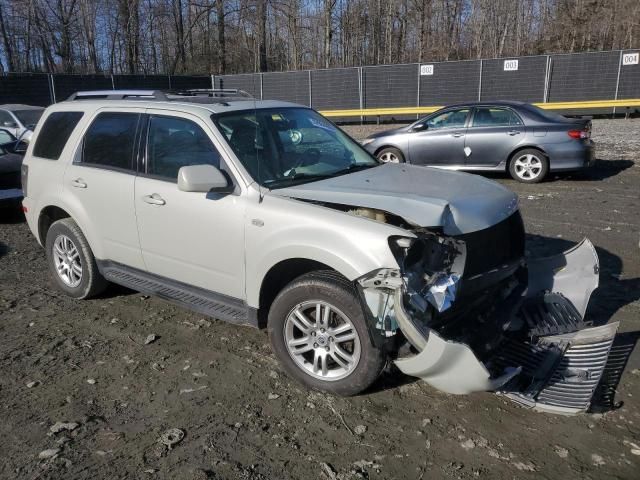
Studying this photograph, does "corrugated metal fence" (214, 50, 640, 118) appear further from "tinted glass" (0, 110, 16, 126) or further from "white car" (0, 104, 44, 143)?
"tinted glass" (0, 110, 16, 126)

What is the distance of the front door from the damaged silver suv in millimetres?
13

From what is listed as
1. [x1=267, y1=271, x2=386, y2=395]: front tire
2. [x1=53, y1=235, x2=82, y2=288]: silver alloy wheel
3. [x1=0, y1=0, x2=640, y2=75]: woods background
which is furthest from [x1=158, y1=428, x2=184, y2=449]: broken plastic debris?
[x1=0, y1=0, x2=640, y2=75]: woods background

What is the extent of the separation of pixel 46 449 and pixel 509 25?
138 feet

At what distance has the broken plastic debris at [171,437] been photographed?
3.27 m

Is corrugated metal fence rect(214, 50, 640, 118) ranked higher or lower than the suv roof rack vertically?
higher

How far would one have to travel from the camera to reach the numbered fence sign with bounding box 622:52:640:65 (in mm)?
21469

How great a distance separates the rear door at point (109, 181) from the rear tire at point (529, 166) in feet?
27.0

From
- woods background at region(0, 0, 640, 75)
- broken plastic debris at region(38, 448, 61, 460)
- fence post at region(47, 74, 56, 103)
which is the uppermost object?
woods background at region(0, 0, 640, 75)

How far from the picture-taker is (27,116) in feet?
46.3

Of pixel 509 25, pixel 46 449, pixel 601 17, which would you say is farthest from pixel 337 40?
pixel 46 449

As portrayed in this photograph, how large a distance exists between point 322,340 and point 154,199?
1808mm

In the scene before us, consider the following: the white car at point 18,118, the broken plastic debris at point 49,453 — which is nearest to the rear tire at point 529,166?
the broken plastic debris at point 49,453

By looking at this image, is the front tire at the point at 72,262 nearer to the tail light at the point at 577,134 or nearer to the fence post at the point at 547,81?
the tail light at the point at 577,134

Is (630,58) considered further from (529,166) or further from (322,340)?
(322,340)
